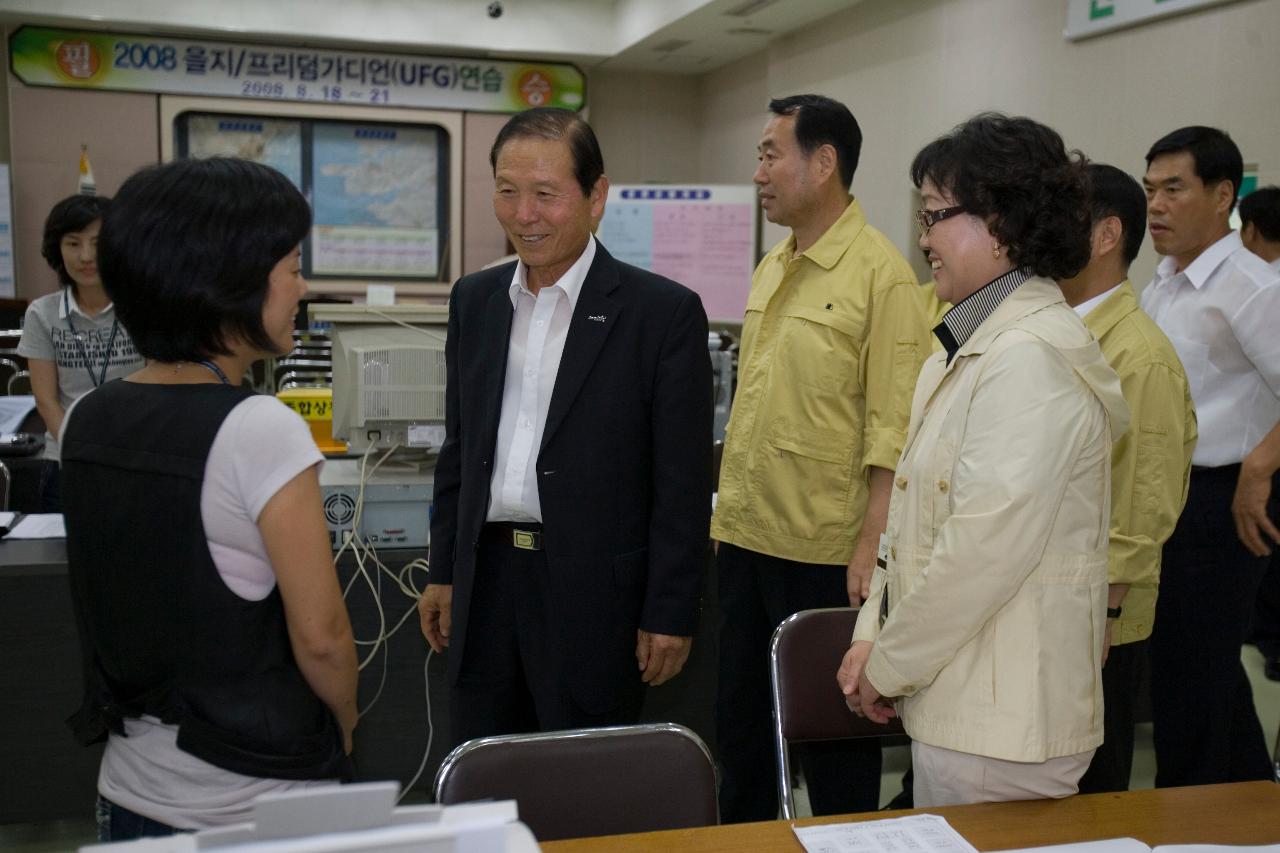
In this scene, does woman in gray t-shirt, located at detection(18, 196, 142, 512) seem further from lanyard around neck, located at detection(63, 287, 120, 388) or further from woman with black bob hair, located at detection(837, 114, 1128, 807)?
woman with black bob hair, located at detection(837, 114, 1128, 807)

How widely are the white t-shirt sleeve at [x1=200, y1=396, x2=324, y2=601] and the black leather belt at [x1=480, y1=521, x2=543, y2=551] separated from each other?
0.73 meters

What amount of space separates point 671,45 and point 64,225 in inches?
226

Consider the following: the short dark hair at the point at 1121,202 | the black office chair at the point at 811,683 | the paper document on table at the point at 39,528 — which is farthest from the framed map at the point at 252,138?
the black office chair at the point at 811,683

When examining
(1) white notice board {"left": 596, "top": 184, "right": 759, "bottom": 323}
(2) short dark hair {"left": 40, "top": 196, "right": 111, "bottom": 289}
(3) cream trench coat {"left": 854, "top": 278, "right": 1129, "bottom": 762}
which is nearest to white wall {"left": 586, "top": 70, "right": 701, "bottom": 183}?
(1) white notice board {"left": 596, "top": 184, "right": 759, "bottom": 323}

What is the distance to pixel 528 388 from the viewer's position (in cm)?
193

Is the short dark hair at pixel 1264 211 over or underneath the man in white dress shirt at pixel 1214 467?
over

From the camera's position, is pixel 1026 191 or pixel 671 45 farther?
pixel 671 45

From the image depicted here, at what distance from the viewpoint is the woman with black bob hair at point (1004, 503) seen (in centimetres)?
137

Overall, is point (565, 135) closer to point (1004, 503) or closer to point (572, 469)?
point (572, 469)

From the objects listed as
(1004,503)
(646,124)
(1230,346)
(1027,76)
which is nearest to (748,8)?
(1027,76)

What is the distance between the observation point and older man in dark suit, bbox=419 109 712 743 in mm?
1874

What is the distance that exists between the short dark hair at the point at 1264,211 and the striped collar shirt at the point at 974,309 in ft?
9.05

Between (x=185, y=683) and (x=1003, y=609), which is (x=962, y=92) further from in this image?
(x=185, y=683)

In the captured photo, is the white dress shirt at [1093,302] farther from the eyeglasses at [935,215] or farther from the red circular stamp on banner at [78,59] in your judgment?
the red circular stamp on banner at [78,59]
